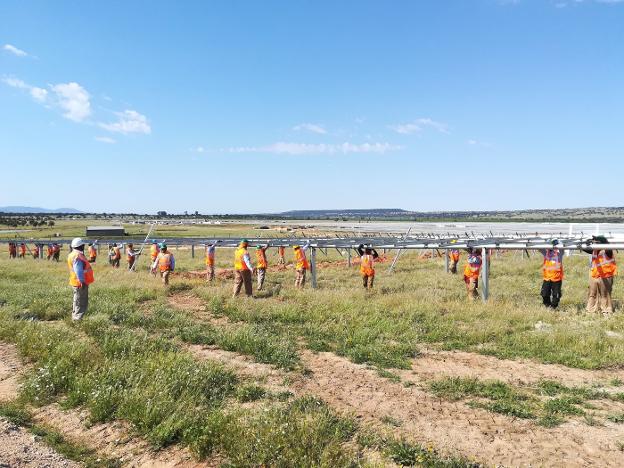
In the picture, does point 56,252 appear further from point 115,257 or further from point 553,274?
point 553,274

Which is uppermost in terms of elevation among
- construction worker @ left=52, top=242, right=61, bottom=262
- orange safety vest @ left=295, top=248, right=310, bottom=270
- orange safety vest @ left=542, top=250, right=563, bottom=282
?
orange safety vest @ left=542, top=250, right=563, bottom=282

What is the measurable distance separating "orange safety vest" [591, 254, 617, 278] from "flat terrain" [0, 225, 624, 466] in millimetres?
1007

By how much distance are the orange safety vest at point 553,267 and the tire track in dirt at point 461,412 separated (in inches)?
201

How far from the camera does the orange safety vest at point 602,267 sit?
11.5 m

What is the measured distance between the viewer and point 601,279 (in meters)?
11.7

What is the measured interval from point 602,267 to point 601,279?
1.06 feet

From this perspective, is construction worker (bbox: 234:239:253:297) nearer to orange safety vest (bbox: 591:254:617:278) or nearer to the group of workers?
the group of workers

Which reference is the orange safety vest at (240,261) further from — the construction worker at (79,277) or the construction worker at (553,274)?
the construction worker at (553,274)

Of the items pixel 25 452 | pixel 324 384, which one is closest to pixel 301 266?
pixel 324 384

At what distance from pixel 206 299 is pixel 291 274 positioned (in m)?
9.24

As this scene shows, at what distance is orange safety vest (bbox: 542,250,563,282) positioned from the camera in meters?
12.2

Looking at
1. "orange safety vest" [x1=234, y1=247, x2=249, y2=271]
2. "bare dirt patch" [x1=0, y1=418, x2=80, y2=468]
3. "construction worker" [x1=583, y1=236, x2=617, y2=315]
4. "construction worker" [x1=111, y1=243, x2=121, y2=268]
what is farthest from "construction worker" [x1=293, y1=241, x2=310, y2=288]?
"construction worker" [x1=111, y1=243, x2=121, y2=268]

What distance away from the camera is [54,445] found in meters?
5.21

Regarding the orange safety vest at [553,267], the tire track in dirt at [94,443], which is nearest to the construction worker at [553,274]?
the orange safety vest at [553,267]
